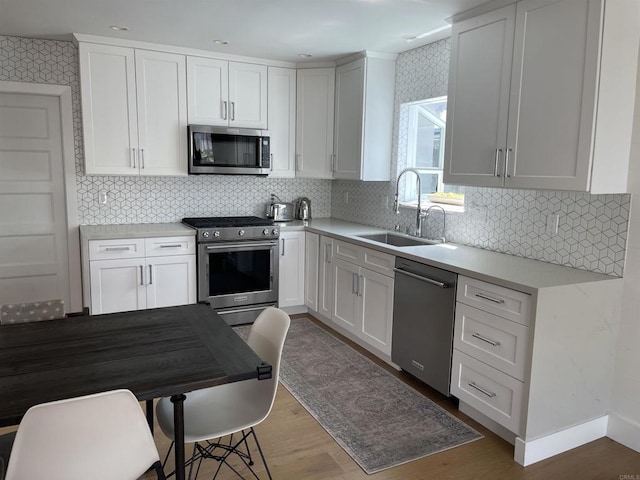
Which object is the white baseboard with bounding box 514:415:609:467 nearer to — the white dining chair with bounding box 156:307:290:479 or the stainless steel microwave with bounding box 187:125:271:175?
the white dining chair with bounding box 156:307:290:479

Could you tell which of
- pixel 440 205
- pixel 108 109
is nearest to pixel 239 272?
pixel 108 109

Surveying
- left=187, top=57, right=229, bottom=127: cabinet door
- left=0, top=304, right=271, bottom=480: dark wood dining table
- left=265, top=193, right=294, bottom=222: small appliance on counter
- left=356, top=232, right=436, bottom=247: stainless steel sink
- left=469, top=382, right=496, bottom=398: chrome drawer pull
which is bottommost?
left=469, top=382, right=496, bottom=398: chrome drawer pull

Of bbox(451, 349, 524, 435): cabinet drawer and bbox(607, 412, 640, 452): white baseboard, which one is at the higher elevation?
bbox(451, 349, 524, 435): cabinet drawer

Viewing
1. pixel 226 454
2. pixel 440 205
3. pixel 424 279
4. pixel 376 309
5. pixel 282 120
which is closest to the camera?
pixel 226 454

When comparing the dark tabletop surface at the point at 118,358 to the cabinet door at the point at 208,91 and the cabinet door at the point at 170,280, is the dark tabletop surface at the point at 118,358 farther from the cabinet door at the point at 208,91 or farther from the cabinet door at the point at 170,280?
the cabinet door at the point at 208,91

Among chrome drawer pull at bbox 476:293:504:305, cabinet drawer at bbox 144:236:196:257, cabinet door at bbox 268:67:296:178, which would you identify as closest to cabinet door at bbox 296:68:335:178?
cabinet door at bbox 268:67:296:178

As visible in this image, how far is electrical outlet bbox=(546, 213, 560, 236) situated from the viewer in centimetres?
291

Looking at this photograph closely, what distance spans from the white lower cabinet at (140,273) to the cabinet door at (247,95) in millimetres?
1276

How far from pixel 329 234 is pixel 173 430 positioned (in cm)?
259

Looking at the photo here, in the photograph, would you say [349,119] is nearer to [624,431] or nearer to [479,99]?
[479,99]

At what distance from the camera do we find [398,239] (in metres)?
4.14

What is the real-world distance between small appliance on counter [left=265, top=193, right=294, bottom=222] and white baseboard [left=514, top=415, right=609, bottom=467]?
3.17 meters

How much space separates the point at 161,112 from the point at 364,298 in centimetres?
239

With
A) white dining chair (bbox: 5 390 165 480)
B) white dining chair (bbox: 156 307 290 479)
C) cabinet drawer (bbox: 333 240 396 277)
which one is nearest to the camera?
white dining chair (bbox: 5 390 165 480)
